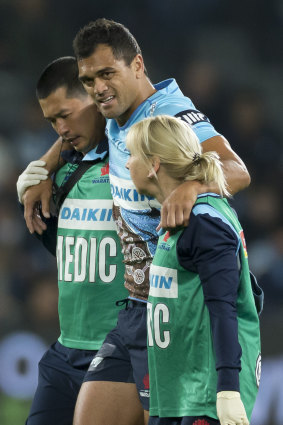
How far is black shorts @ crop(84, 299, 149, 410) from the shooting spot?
2.59 meters

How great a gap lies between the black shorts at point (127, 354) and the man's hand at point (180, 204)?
53 centimetres

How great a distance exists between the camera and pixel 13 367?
505cm

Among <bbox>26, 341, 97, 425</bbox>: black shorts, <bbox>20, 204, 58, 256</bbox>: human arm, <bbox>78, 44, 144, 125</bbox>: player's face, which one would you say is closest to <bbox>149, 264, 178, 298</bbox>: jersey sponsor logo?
<bbox>78, 44, 144, 125</bbox>: player's face

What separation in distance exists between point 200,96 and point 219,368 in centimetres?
439

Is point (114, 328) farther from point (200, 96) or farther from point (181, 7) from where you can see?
point (181, 7)

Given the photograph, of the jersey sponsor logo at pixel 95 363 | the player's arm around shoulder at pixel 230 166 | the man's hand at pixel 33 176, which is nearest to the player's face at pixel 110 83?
the player's arm around shoulder at pixel 230 166

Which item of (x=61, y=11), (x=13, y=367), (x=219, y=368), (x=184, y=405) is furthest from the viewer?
(x=61, y=11)

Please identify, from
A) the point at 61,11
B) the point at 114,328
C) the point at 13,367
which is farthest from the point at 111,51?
the point at 61,11

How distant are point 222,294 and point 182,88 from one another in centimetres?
425

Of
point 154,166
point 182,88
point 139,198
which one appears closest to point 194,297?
point 154,166

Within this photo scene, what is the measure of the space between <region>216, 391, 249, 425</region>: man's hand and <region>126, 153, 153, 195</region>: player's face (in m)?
0.61

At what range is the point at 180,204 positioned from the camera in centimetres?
215

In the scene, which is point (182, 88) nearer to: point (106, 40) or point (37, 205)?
point (37, 205)

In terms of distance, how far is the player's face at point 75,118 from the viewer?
2.98 metres
